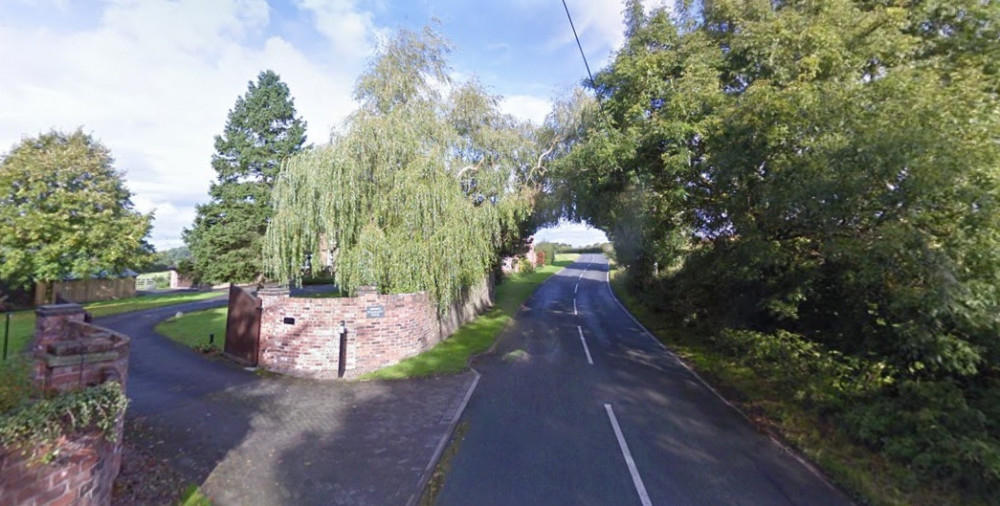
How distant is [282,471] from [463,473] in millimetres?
2190

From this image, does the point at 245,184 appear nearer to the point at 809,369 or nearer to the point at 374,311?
the point at 374,311

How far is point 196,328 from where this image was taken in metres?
14.1

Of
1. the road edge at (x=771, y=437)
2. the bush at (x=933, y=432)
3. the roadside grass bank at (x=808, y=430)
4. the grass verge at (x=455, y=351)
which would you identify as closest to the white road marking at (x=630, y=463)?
the road edge at (x=771, y=437)

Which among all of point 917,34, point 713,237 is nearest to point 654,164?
point 713,237

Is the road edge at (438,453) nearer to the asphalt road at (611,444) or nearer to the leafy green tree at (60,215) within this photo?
the asphalt road at (611,444)

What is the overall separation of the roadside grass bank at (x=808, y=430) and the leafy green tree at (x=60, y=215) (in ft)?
86.0

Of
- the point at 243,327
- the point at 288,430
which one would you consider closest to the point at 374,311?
the point at 243,327

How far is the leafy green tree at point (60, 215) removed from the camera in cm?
1820

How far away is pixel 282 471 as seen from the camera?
5.07 m

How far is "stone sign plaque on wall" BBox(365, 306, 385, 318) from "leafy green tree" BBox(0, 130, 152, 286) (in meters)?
19.0

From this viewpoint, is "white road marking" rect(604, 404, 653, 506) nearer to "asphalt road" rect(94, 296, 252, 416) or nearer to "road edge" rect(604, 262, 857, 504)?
"road edge" rect(604, 262, 857, 504)

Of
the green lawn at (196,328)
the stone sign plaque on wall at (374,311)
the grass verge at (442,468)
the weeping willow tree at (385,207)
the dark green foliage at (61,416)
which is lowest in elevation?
the grass verge at (442,468)

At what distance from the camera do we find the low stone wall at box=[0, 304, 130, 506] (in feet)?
9.70

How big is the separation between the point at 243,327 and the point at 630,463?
889 cm
